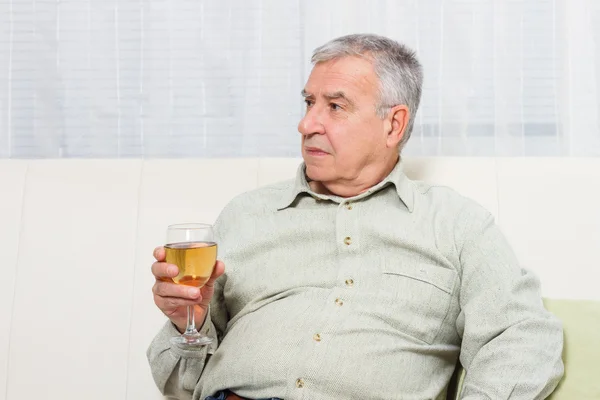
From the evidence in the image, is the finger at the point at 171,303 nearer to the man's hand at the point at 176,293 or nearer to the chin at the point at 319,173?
the man's hand at the point at 176,293

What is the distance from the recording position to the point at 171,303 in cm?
161

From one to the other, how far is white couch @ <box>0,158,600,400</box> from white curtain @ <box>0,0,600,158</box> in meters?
0.42

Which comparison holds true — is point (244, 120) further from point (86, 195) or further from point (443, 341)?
point (443, 341)

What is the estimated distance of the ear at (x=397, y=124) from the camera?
199cm

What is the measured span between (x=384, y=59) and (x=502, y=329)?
0.68m

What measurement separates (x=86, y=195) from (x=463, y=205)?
3.13 ft

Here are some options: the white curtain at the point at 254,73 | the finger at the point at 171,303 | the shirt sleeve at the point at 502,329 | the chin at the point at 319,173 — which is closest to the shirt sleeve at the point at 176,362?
the finger at the point at 171,303

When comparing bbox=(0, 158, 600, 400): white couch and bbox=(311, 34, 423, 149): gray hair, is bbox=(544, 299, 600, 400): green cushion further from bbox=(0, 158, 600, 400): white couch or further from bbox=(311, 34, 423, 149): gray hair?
bbox=(311, 34, 423, 149): gray hair

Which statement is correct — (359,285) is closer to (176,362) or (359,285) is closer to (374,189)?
(374,189)

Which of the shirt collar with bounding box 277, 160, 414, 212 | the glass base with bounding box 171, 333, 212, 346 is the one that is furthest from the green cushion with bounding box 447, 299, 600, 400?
the glass base with bounding box 171, 333, 212, 346

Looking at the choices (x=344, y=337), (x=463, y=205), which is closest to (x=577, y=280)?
(x=463, y=205)

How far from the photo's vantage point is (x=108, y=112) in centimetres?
263

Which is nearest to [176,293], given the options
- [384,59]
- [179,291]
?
[179,291]

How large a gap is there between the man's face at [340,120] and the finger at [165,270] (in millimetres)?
527
